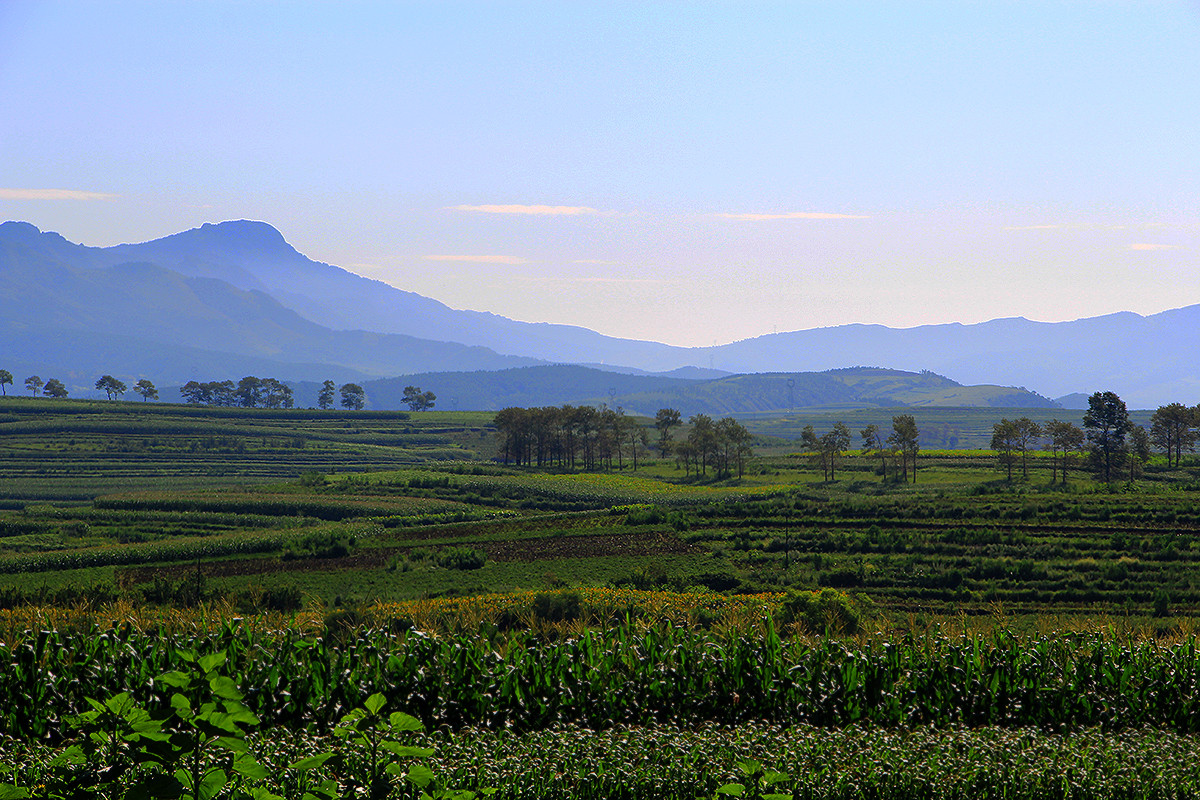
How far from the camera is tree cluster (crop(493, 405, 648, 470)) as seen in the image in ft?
460

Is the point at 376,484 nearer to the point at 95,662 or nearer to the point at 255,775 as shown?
the point at 95,662

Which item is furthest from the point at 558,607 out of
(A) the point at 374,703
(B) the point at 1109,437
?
(B) the point at 1109,437

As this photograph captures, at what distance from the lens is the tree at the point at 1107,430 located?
103 m

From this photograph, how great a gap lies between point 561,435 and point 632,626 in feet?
414

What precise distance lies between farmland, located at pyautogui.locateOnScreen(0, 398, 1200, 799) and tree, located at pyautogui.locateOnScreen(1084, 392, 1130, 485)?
4.41 m

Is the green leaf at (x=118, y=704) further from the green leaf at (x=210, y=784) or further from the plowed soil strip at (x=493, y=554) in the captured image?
the plowed soil strip at (x=493, y=554)

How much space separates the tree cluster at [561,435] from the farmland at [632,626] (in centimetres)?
1276

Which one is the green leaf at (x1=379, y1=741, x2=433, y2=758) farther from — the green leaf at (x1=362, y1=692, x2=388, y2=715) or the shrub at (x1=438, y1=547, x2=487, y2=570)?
the shrub at (x1=438, y1=547, x2=487, y2=570)

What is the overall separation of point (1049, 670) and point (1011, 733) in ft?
10.4

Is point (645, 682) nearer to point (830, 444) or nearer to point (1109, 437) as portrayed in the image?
point (830, 444)

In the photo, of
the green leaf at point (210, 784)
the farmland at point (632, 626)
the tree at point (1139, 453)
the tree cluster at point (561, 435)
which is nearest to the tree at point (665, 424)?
the tree cluster at point (561, 435)

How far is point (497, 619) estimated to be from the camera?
3259cm

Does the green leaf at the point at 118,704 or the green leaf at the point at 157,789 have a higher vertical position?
the green leaf at the point at 118,704

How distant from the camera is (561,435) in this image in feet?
477
